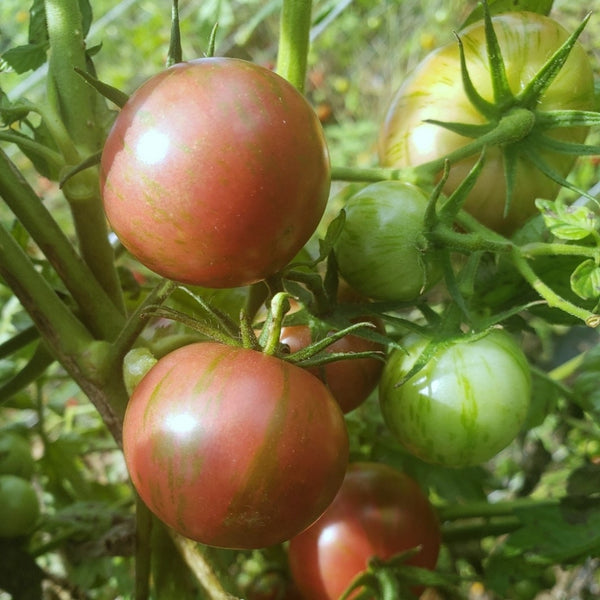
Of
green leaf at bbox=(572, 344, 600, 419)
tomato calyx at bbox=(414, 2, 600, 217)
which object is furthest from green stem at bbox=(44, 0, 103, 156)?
green leaf at bbox=(572, 344, 600, 419)

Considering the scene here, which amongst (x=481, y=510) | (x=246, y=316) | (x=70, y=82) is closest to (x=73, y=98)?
(x=70, y=82)

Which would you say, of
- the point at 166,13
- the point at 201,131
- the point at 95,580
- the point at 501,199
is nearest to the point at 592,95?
the point at 501,199

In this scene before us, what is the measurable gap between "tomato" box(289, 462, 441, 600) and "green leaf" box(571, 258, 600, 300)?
30cm

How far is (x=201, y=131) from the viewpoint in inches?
16.7

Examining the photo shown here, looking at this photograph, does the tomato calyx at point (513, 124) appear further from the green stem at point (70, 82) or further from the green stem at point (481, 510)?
the green stem at point (481, 510)

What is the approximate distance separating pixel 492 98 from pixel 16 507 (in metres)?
0.59

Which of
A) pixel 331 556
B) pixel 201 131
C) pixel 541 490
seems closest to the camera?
pixel 201 131

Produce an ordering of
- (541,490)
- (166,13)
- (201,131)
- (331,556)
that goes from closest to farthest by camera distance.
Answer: (201,131) < (331,556) < (541,490) < (166,13)

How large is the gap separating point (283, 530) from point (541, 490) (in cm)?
88

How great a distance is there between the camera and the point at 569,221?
1.60 ft

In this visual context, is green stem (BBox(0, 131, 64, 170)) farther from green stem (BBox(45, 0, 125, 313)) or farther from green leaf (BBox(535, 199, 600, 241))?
green leaf (BBox(535, 199, 600, 241))

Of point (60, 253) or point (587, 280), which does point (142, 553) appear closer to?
point (60, 253)

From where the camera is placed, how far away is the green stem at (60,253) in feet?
1.82

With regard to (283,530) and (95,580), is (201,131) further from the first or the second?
(95,580)
